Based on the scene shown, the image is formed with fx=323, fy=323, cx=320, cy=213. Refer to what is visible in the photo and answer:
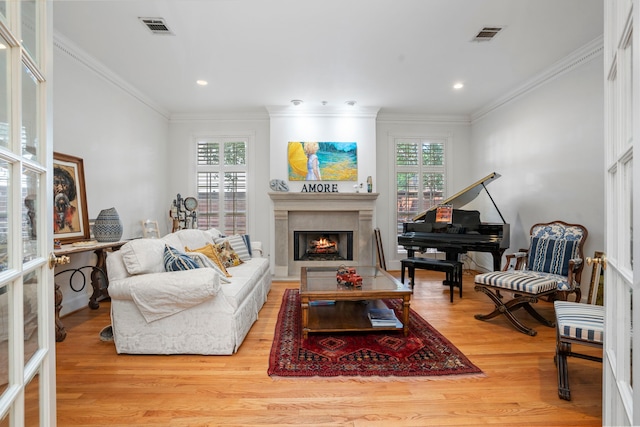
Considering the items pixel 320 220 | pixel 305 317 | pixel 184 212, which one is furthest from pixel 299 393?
pixel 184 212

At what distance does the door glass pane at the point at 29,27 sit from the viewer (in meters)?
0.93

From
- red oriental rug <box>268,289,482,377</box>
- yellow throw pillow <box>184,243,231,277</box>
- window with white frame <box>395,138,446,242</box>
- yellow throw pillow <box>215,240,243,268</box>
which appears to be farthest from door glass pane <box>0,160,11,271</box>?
window with white frame <box>395,138,446,242</box>

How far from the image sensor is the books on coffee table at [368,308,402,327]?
2.78m

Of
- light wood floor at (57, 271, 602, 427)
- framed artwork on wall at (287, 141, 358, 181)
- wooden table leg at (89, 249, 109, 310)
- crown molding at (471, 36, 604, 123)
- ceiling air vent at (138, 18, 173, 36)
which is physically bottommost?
light wood floor at (57, 271, 602, 427)

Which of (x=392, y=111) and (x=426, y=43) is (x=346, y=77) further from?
(x=392, y=111)

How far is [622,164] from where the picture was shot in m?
1.05

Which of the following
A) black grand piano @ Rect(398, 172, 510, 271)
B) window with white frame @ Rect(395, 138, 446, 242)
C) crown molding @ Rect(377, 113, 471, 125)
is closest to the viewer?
black grand piano @ Rect(398, 172, 510, 271)

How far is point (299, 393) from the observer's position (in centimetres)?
197

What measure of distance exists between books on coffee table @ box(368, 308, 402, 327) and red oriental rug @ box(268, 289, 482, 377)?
0.11 m

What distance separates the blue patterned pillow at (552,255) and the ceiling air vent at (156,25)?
452 cm

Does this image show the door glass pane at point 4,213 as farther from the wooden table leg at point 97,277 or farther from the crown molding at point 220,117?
the crown molding at point 220,117

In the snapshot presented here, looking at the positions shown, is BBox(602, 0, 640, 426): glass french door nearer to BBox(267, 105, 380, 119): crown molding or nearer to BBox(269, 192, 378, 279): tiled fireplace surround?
BBox(269, 192, 378, 279): tiled fireplace surround

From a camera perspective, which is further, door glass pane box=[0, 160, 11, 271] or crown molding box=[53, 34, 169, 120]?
crown molding box=[53, 34, 169, 120]

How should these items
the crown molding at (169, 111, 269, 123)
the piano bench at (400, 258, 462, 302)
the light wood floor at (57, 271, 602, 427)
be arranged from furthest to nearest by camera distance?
the crown molding at (169, 111, 269, 123) → the piano bench at (400, 258, 462, 302) → the light wood floor at (57, 271, 602, 427)
